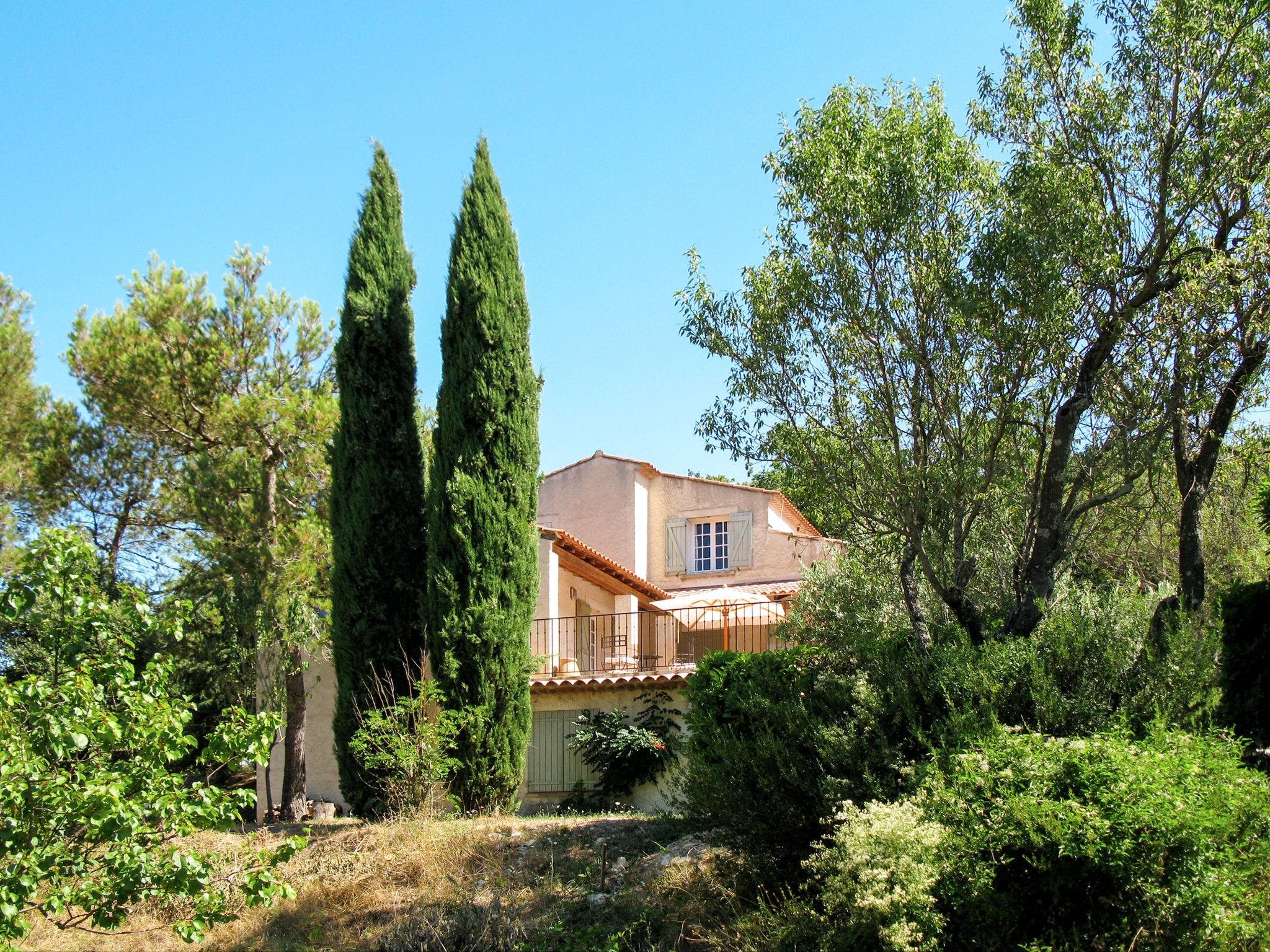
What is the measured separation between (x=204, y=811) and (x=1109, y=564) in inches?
538

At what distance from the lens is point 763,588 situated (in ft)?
85.0

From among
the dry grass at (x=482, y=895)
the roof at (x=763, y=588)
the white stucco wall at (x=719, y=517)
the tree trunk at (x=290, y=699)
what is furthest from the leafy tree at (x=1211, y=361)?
the white stucco wall at (x=719, y=517)

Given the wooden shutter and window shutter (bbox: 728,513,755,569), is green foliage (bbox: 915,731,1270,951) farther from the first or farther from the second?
window shutter (bbox: 728,513,755,569)

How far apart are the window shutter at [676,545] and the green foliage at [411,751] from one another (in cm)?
1525

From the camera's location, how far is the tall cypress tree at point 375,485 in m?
15.0

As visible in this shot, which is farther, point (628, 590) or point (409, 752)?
point (628, 590)

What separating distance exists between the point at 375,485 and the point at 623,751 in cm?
569

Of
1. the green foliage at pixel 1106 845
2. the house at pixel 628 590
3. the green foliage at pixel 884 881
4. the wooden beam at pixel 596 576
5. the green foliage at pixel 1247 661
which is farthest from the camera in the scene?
the wooden beam at pixel 596 576

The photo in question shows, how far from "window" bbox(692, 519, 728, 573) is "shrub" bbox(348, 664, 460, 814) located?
15.1m

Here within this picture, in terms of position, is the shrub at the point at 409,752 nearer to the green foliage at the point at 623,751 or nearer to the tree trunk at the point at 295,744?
the tree trunk at the point at 295,744

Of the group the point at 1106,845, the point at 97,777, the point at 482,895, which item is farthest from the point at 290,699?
the point at 1106,845

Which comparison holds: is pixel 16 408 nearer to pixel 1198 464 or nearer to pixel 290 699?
pixel 290 699

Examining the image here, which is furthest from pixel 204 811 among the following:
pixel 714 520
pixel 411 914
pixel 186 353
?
pixel 714 520

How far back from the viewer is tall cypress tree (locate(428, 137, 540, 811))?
14367mm
